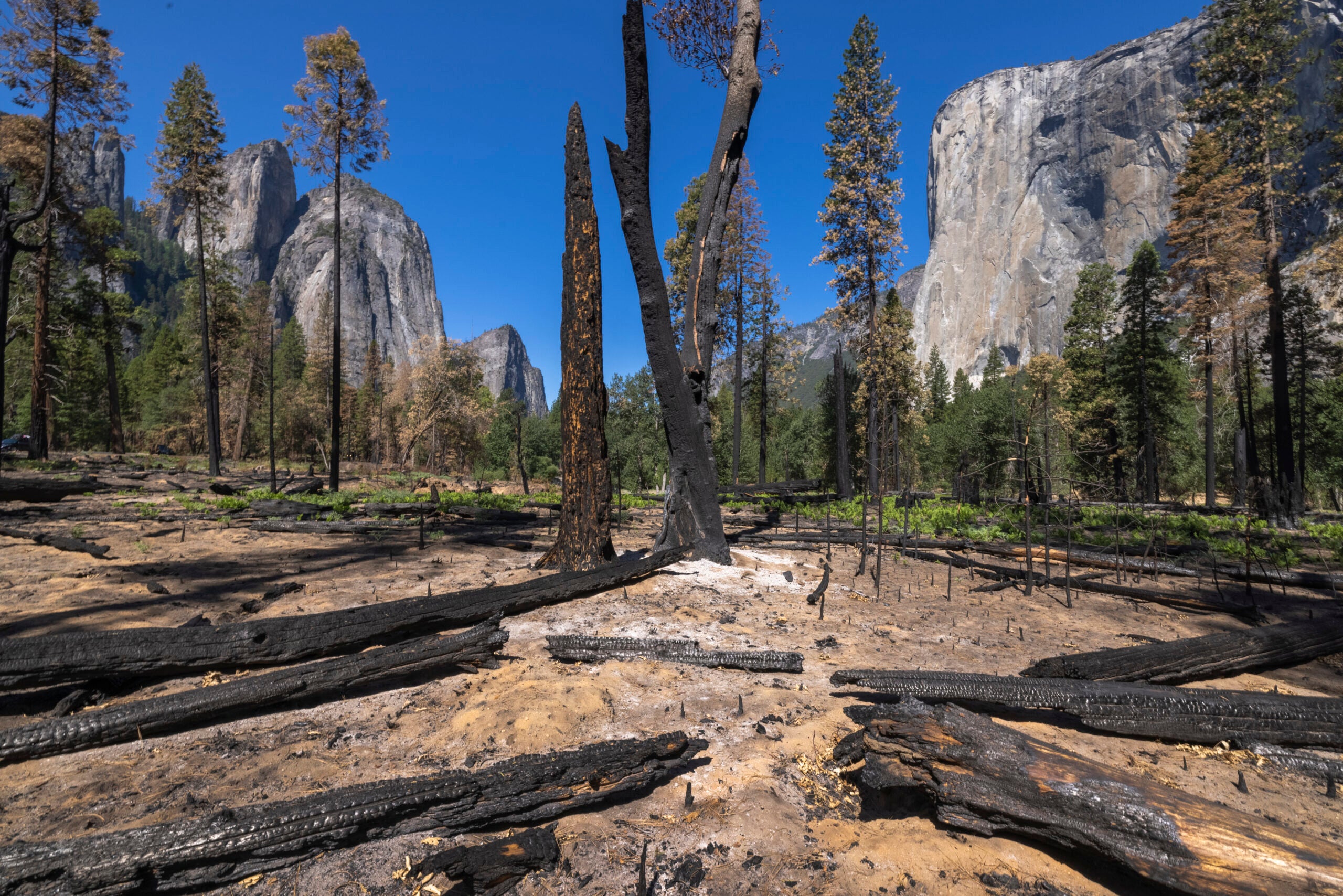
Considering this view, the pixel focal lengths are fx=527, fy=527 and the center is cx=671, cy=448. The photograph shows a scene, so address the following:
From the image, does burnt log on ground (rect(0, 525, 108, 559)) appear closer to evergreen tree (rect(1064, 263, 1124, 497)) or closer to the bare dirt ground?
the bare dirt ground

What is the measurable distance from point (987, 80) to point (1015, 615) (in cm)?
15819

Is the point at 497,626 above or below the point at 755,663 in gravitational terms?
above

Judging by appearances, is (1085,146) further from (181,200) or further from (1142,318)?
(181,200)

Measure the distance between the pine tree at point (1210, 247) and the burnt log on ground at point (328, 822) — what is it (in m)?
27.0

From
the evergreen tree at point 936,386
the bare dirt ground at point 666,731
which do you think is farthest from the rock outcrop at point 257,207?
the bare dirt ground at point 666,731

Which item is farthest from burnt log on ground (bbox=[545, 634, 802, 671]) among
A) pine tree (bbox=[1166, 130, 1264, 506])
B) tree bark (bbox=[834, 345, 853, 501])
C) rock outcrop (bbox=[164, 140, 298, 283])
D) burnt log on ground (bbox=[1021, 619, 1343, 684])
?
rock outcrop (bbox=[164, 140, 298, 283])

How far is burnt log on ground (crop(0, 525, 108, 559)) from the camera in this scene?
7.72 metres

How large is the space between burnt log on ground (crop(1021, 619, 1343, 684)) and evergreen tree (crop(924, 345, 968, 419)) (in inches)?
2063

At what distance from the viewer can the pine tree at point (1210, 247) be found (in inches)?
766

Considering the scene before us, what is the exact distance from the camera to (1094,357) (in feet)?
92.4

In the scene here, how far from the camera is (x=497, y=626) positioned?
4.42 meters

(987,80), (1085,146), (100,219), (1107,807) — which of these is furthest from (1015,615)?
(987,80)

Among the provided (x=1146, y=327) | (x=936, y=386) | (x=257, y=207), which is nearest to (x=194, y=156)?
(x=1146, y=327)

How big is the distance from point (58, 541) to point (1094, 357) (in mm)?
38308
